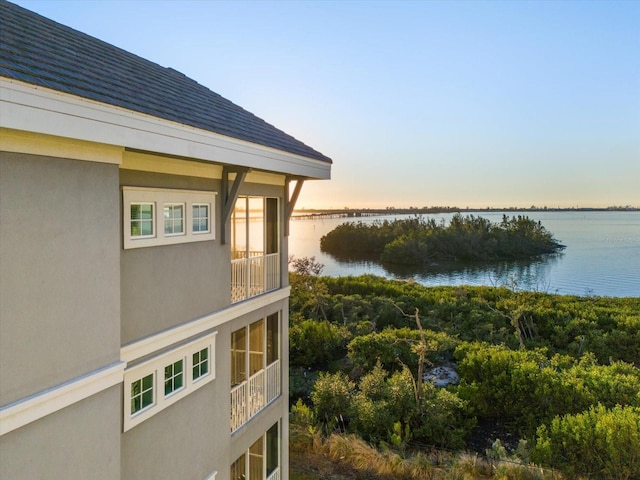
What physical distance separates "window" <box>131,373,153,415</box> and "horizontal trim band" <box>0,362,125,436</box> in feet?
2.33

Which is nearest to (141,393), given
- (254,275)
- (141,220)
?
(141,220)

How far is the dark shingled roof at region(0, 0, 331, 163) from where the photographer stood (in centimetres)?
303

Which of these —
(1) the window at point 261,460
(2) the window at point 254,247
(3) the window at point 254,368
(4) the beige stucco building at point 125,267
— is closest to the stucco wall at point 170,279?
(4) the beige stucco building at point 125,267

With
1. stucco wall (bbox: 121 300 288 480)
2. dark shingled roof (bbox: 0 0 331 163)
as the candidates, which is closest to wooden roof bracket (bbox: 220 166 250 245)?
dark shingled roof (bbox: 0 0 331 163)

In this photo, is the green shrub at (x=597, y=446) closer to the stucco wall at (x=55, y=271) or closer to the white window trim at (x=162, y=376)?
the white window trim at (x=162, y=376)

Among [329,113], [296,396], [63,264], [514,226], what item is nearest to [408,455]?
[296,396]

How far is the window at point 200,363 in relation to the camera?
17.5ft

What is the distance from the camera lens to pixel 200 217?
5.46 metres

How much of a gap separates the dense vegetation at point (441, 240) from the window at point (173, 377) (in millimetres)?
55301

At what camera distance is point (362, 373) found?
53.9ft

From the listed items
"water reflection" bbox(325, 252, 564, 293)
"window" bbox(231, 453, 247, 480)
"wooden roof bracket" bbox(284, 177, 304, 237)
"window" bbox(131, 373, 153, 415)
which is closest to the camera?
"window" bbox(131, 373, 153, 415)

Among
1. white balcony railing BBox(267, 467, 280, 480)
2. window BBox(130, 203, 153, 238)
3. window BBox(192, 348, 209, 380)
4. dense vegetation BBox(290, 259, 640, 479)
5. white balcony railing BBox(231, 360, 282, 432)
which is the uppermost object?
window BBox(130, 203, 153, 238)

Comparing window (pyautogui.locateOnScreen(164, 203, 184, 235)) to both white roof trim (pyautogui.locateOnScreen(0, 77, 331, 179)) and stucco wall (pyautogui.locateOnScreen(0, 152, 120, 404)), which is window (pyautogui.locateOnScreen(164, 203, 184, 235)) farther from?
stucco wall (pyautogui.locateOnScreen(0, 152, 120, 404))

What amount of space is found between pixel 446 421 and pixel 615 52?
13631 mm
